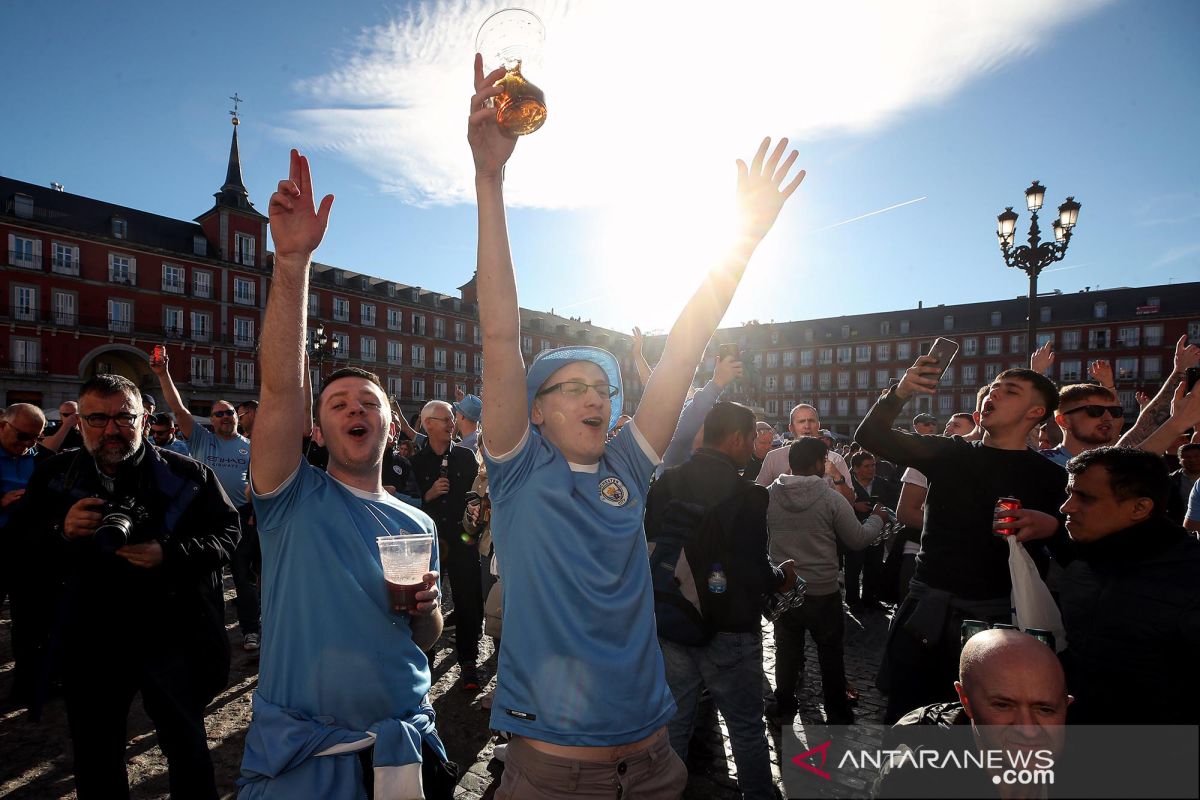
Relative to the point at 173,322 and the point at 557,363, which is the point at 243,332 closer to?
the point at 173,322

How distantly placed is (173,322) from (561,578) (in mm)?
46943

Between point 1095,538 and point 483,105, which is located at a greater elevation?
point 483,105

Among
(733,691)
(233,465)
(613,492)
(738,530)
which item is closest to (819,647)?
(733,691)

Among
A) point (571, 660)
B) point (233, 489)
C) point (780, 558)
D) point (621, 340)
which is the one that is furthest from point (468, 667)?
point (621, 340)

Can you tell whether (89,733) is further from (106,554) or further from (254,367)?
(254,367)

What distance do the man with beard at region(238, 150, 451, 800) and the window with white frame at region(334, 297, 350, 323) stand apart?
51443 mm

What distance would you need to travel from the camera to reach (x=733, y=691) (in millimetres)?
3303

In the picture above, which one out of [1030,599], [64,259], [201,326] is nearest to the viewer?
[1030,599]

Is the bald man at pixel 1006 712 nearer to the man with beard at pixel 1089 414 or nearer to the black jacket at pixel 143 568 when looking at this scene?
the man with beard at pixel 1089 414

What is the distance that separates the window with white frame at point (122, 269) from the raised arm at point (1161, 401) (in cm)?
4794

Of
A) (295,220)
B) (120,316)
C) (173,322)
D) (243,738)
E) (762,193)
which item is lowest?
(243,738)

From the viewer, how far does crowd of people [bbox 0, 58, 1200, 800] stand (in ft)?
6.04

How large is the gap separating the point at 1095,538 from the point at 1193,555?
28cm

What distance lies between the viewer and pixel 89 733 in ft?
9.24
